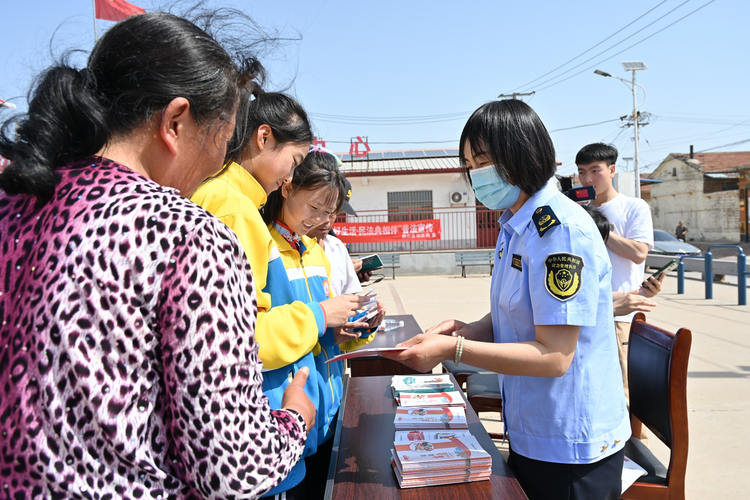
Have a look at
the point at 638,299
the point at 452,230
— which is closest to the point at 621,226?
the point at 638,299

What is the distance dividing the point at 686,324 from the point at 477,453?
6.59 metres

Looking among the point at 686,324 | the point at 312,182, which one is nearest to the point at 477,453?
the point at 312,182

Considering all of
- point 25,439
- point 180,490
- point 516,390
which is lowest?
point 516,390

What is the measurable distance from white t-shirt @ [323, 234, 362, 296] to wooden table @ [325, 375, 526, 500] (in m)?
1.20

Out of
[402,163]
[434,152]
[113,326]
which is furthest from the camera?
[434,152]

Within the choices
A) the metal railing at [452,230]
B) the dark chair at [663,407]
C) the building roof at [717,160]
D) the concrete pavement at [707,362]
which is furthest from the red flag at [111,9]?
the building roof at [717,160]

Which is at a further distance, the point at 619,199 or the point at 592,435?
the point at 619,199

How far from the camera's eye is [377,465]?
144cm

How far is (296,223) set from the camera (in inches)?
73.4

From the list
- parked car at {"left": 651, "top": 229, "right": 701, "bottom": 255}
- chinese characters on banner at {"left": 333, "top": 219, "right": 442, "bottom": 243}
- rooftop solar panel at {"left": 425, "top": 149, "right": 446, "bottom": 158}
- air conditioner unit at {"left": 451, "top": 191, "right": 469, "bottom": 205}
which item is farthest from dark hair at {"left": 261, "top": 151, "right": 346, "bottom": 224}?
rooftop solar panel at {"left": 425, "top": 149, "right": 446, "bottom": 158}

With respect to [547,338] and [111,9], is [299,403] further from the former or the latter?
[111,9]

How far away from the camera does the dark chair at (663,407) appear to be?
1784mm

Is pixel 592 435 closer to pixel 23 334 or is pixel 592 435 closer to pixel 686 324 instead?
pixel 23 334

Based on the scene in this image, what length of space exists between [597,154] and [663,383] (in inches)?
79.0
